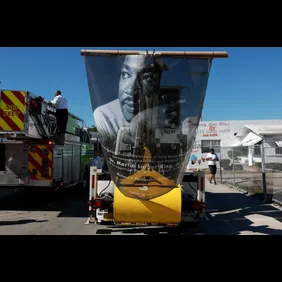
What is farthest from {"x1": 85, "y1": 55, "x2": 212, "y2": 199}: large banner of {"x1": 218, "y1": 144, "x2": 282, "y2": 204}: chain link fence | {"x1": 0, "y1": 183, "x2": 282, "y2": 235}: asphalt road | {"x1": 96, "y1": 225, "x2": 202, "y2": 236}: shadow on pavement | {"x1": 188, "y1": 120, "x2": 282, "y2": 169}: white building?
{"x1": 188, "y1": 120, "x2": 282, "y2": 169}: white building

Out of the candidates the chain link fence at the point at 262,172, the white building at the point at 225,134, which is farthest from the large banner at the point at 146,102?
the white building at the point at 225,134

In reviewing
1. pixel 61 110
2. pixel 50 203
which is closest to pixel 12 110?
pixel 61 110

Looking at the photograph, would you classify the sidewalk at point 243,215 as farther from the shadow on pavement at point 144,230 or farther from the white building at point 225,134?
the white building at point 225,134

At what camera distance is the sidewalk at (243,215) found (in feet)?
23.3

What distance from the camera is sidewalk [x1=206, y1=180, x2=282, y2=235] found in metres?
7.11

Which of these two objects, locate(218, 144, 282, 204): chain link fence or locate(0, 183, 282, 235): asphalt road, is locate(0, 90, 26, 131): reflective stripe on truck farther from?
locate(218, 144, 282, 204): chain link fence

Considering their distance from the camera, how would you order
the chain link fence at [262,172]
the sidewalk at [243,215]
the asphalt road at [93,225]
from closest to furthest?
the asphalt road at [93,225]
the sidewalk at [243,215]
the chain link fence at [262,172]

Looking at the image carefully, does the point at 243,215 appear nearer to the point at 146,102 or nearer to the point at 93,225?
the point at 93,225

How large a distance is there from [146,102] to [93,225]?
13.8ft

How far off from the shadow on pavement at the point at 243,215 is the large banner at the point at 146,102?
12.3 ft

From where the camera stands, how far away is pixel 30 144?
8.18 m

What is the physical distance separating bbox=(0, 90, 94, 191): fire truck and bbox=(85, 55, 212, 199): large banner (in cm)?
427
